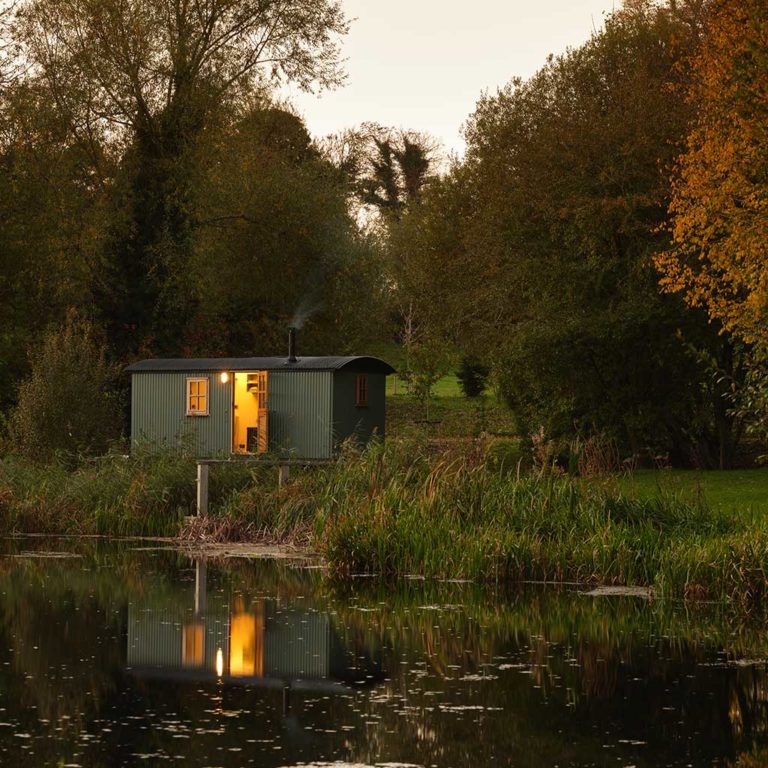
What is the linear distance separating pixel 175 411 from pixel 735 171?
492 inches

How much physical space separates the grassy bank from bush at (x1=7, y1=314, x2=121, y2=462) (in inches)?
323

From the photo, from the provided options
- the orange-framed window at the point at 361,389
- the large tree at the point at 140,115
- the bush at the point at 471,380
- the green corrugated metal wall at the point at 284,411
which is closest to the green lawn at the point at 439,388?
the bush at the point at 471,380

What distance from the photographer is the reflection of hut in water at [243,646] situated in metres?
11.0

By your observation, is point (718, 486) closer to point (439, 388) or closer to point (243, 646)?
point (243, 646)

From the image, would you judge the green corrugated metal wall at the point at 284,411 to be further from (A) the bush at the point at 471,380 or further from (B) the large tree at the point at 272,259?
(A) the bush at the point at 471,380

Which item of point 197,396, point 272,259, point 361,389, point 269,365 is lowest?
point 197,396

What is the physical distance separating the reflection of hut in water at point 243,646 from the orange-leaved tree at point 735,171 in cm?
1136

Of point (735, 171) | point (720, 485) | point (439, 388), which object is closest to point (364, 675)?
point (735, 171)

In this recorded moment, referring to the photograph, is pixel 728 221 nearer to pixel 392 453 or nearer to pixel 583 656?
pixel 392 453

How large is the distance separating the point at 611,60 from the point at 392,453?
15395 mm

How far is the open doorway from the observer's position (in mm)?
29031

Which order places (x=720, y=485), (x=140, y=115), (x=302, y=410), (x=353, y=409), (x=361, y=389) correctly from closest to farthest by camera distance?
1. (x=720, y=485)
2. (x=302, y=410)
3. (x=353, y=409)
4. (x=361, y=389)
5. (x=140, y=115)

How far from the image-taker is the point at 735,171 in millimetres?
23547

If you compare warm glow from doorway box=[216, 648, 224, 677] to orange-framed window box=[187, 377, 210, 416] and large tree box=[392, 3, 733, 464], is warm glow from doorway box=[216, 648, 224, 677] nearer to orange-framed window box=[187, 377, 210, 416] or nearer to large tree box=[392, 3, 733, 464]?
large tree box=[392, 3, 733, 464]
